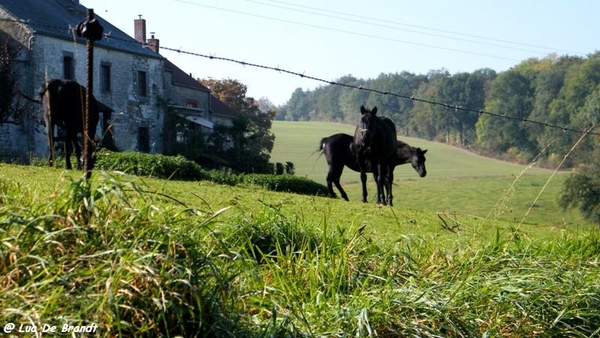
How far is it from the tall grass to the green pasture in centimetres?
3913

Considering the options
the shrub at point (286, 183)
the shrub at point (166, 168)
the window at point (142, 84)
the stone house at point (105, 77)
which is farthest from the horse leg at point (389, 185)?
the window at point (142, 84)

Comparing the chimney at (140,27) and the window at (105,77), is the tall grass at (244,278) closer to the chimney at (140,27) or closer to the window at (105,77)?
the window at (105,77)

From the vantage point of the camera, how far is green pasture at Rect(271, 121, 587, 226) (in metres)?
64.9

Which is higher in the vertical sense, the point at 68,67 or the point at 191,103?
the point at 68,67

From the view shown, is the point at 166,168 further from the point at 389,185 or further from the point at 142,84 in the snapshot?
the point at 142,84

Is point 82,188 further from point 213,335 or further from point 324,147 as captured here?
point 324,147

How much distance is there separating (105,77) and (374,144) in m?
28.1

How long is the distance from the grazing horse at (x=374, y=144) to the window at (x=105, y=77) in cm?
2669

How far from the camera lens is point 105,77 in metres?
48.7

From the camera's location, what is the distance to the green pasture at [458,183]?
64.9 m

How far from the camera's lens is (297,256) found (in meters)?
8.76

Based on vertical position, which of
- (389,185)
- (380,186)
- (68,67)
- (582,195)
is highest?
(68,67)

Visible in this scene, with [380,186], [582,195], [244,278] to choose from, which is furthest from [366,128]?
[582,195]

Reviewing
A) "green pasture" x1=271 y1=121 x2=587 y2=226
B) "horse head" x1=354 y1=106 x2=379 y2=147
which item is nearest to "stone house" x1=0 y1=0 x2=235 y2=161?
"green pasture" x1=271 y1=121 x2=587 y2=226
